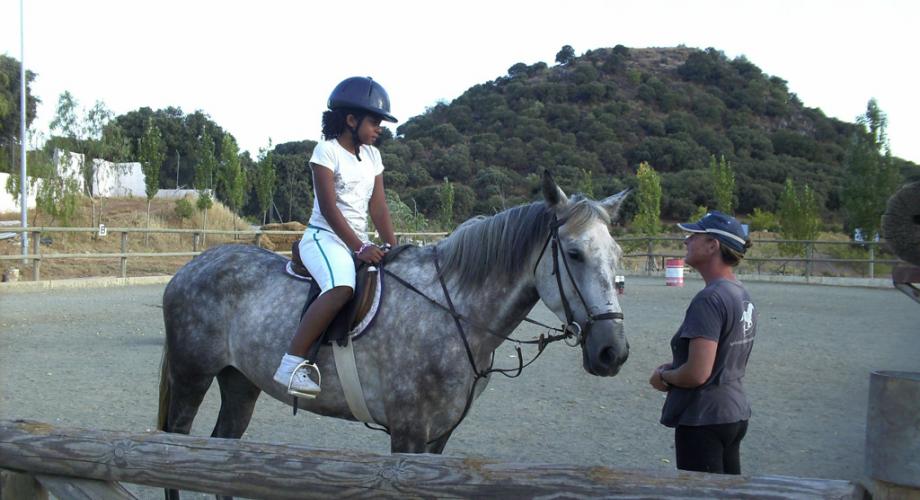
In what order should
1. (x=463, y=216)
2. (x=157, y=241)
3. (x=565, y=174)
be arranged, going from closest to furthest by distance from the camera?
1. (x=157, y=241)
2. (x=463, y=216)
3. (x=565, y=174)

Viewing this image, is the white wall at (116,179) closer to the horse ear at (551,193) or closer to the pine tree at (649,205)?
the pine tree at (649,205)

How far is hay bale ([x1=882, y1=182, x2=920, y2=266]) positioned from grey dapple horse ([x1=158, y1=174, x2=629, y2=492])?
1375 mm

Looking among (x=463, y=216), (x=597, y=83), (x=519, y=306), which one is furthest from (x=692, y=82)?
(x=519, y=306)

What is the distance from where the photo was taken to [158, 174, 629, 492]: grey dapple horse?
3.14 m

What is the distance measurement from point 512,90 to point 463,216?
140 ft

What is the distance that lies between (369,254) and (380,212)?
52cm

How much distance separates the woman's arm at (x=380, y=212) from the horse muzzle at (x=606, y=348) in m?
1.43

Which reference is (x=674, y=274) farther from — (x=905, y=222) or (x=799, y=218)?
(x=905, y=222)

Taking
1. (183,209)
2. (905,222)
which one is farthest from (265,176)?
(905,222)

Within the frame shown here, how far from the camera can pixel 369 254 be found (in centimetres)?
357

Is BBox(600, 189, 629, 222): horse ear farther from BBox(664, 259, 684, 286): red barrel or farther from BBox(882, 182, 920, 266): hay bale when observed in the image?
BBox(664, 259, 684, 286): red barrel

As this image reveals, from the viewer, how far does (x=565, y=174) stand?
186 ft

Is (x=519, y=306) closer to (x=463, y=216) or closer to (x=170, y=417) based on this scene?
(x=170, y=417)

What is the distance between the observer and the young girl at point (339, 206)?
11.1 ft
